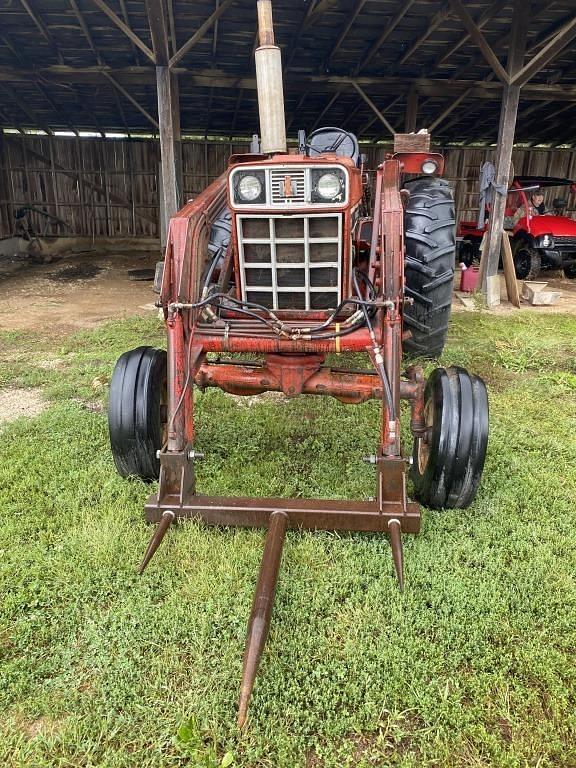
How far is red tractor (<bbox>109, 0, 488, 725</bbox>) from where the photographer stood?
2.56m

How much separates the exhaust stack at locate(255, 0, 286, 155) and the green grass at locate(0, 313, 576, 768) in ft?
6.12

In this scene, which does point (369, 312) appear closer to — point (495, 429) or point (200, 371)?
point (200, 371)

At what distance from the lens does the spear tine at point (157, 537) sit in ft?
7.84

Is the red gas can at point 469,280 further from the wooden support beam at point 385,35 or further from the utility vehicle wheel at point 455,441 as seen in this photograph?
the utility vehicle wheel at point 455,441

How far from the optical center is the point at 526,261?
10508mm

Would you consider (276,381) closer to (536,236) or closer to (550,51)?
(550,51)

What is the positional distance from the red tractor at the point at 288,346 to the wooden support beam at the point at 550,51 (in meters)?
5.28

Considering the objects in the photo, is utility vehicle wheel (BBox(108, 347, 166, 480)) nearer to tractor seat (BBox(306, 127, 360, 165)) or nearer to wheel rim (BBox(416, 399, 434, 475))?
wheel rim (BBox(416, 399, 434, 475))

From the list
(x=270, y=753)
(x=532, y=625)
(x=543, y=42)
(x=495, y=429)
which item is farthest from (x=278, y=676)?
(x=543, y=42)

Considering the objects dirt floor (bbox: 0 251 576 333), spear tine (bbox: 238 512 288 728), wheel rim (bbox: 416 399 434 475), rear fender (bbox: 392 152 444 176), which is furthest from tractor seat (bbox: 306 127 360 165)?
dirt floor (bbox: 0 251 576 333)

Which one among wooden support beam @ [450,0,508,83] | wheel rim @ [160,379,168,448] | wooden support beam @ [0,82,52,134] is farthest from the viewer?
wooden support beam @ [0,82,52,134]

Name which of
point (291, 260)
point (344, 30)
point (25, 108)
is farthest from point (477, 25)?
point (25, 108)

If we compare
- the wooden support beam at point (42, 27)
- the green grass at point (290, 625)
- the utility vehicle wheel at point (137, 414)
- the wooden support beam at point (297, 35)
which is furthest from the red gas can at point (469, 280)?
the wooden support beam at point (42, 27)

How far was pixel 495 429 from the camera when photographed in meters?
3.89
